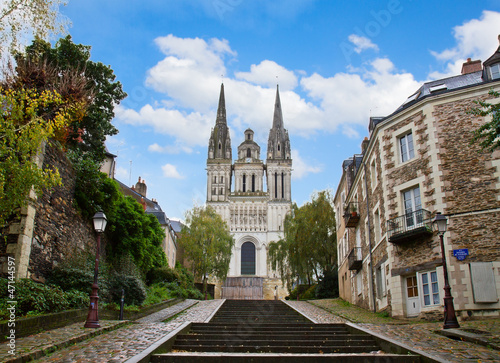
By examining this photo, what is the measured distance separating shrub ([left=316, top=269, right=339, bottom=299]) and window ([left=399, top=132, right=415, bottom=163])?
1797cm

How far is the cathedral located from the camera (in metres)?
75.8

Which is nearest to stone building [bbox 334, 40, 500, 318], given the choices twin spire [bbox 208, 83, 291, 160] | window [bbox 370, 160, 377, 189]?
window [bbox 370, 160, 377, 189]

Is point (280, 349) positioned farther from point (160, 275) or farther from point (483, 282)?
point (160, 275)

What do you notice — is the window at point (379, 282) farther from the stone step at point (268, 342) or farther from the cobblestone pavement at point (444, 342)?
the stone step at point (268, 342)

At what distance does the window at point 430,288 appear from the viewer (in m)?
15.1

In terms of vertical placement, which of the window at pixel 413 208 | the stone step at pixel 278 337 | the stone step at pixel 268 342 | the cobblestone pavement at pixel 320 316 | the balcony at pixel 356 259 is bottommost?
the stone step at pixel 268 342

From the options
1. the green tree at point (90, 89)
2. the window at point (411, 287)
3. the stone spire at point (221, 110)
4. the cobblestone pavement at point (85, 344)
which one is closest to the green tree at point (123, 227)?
the green tree at point (90, 89)

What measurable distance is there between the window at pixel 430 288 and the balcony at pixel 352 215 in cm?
790

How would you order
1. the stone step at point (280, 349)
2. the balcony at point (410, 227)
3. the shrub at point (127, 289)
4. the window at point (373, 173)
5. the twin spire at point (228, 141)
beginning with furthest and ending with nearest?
the twin spire at point (228, 141) < the window at point (373, 173) < the shrub at point (127, 289) < the balcony at point (410, 227) < the stone step at point (280, 349)

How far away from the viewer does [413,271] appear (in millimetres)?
15977

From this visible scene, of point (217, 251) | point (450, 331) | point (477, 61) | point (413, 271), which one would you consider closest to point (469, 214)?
point (413, 271)

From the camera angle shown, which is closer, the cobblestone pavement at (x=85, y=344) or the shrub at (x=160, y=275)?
the cobblestone pavement at (x=85, y=344)

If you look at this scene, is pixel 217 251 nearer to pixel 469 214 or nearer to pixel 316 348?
pixel 469 214

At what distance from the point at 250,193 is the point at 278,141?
12.4 meters
